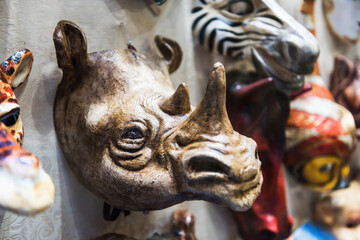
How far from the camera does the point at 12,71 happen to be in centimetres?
48

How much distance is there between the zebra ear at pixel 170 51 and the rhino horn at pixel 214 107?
0.75ft

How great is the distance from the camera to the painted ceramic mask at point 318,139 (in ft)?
2.90

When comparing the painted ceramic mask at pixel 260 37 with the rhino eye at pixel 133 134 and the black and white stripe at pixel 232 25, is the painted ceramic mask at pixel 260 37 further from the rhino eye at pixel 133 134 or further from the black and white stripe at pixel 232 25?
the rhino eye at pixel 133 134

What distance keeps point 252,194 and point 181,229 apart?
A: 0.99 ft

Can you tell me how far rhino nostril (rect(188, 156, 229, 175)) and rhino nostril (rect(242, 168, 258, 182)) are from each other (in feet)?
0.07

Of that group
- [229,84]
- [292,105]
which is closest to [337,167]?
[292,105]

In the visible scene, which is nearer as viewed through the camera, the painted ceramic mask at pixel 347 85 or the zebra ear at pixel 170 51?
the zebra ear at pixel 170 51

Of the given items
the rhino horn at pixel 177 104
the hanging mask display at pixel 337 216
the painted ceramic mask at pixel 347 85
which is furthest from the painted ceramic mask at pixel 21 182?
the painted ceramic mask at pixel 347 85

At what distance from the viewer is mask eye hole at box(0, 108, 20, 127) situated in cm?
42

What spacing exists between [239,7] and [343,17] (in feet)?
1.80

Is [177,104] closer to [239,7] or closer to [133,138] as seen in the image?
[133,138]

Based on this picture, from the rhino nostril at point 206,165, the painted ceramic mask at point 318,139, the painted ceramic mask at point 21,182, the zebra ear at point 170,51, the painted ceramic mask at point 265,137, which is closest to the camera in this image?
the painted ceramic mask at point 21,182

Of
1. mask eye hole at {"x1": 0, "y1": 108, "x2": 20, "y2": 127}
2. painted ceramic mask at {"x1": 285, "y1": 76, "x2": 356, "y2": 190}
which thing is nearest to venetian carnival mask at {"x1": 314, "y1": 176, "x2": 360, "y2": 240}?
painted ceramic mask at {"x1": 285, "y1": 76, "x2": 356, "y2": 190}

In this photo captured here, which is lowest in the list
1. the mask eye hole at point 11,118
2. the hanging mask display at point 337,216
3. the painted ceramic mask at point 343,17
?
the hanging mask display at point 337,216
